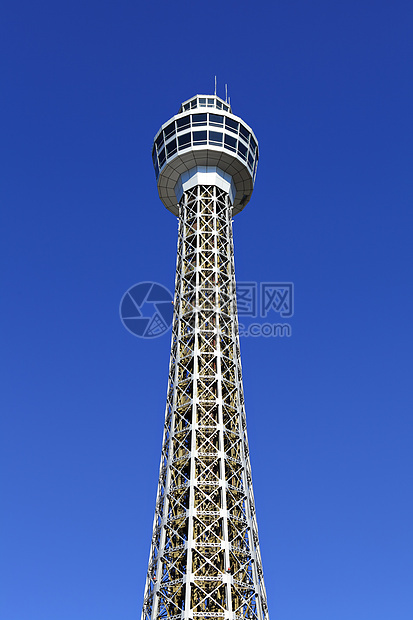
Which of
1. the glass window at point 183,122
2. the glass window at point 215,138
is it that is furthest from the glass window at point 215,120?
the glass window at point 183,122

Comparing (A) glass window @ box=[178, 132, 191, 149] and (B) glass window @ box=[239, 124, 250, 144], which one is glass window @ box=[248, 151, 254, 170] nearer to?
(B) glass window @ box=[239, 124, 250, 144]

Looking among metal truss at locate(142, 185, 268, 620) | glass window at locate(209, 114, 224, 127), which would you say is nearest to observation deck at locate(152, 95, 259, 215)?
glass window at locate(209, 114, 224, 127)

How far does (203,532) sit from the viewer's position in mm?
69188

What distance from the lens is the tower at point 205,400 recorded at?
2687 inches

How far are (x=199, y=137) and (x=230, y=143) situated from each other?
14.3 feet

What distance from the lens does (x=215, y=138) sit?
316 feet

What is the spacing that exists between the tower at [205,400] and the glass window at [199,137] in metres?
0.15

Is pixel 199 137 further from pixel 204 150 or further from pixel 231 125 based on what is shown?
pixel 231 125

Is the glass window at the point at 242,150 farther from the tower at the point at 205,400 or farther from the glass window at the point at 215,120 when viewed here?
the glass window at the point at 215,120

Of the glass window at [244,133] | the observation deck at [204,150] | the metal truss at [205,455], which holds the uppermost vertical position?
the glass window at [244,133]

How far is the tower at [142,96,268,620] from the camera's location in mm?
68250

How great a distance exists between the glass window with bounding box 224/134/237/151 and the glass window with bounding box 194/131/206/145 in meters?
3.04

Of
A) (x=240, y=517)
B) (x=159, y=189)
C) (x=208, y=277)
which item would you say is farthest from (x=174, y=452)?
(x=159, y=189)

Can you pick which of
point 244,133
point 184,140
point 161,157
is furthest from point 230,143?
point 161,157
